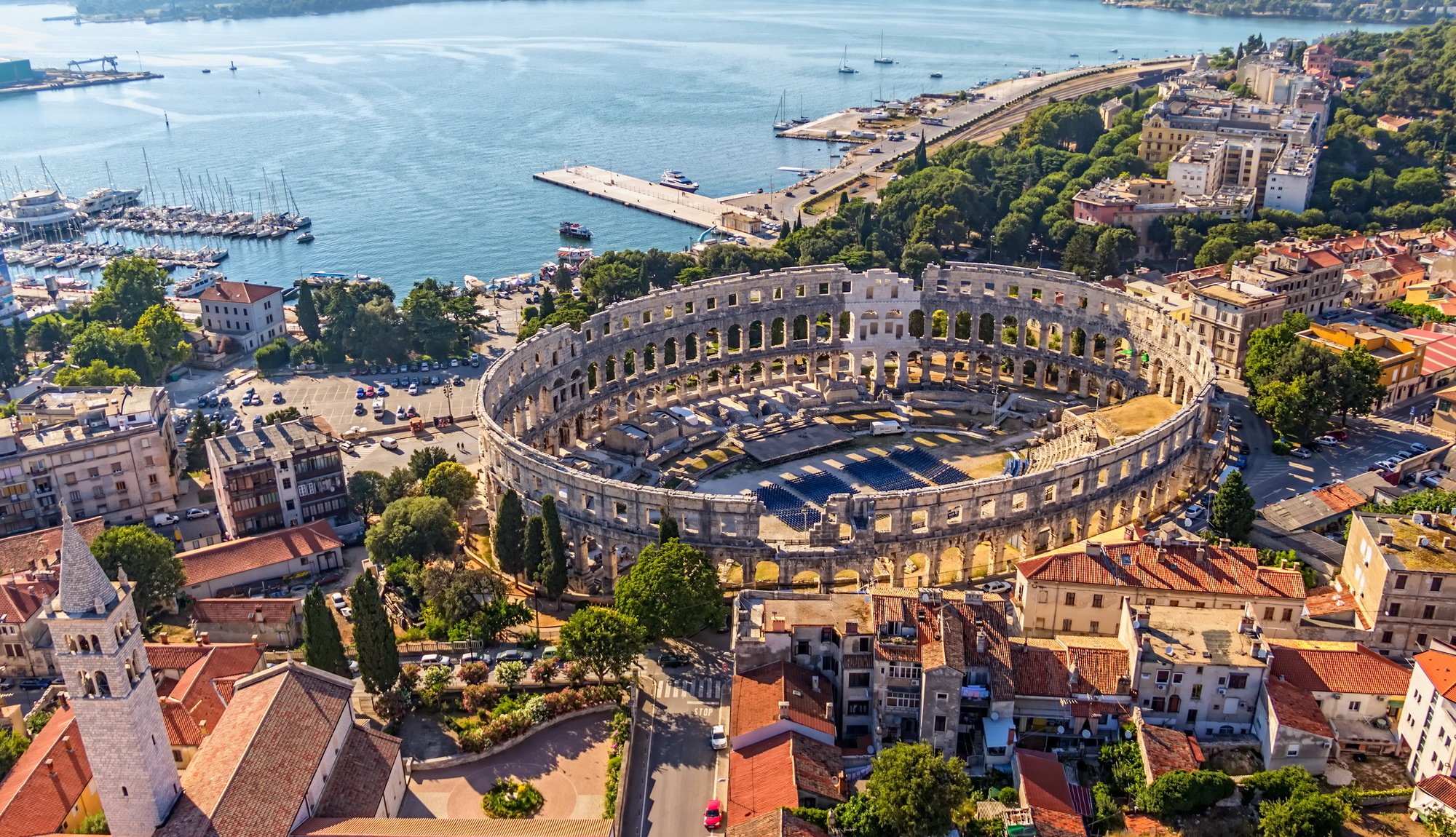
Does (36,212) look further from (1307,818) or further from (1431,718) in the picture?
(1431,718)

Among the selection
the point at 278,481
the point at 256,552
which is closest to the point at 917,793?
the point at 256,552

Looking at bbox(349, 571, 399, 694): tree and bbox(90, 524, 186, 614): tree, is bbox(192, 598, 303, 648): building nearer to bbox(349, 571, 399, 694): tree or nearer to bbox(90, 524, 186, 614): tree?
bbox(90, 524, 186, 614): tree

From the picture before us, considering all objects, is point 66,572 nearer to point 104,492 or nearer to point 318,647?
point 318,647

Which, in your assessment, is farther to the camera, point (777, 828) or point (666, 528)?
point (666, 528)

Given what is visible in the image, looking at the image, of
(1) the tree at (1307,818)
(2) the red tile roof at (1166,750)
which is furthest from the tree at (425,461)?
(1) the tree at (1307,818)

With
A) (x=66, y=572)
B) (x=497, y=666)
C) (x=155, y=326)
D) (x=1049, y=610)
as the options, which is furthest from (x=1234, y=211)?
(x=66, y=572)

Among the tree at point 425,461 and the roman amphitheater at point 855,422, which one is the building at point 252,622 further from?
the tree at point 425,461
